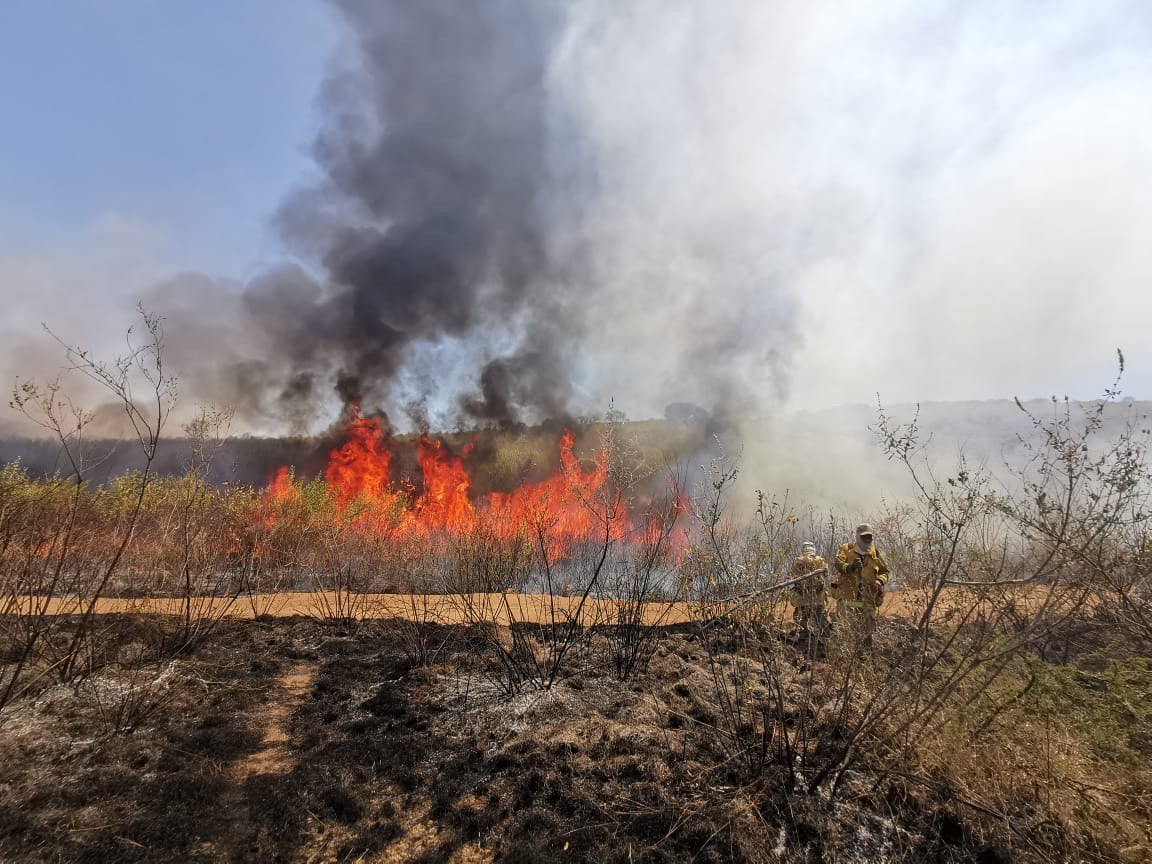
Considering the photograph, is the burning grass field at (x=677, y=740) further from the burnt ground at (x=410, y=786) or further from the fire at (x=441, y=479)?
the fire at (x=441, y=479)

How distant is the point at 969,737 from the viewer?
401 cm

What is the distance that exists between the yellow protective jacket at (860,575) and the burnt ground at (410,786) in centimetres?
326

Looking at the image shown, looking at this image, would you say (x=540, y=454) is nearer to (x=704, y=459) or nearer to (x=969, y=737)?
(x=704, y=459)

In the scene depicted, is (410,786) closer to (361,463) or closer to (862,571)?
(862,571)

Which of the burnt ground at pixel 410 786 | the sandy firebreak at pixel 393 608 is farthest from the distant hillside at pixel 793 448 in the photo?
the burnt ground at pixel 410 786

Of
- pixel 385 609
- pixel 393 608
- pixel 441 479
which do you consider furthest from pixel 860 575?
pixel 441 479

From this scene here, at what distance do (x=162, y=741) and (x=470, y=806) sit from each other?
348 cm

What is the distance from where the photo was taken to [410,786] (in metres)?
4.57

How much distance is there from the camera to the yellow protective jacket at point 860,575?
7449 millimetres

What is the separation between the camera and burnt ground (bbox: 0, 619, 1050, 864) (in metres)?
3.56

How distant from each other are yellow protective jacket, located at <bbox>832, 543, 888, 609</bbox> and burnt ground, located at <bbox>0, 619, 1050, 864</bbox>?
3256 millimetres

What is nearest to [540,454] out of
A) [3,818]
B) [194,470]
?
[194,470]

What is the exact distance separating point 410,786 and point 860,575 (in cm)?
723

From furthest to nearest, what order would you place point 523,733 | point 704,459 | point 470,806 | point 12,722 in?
1. point 704,459
2. point 523,733
3. point 12,722
4. point 470,806
